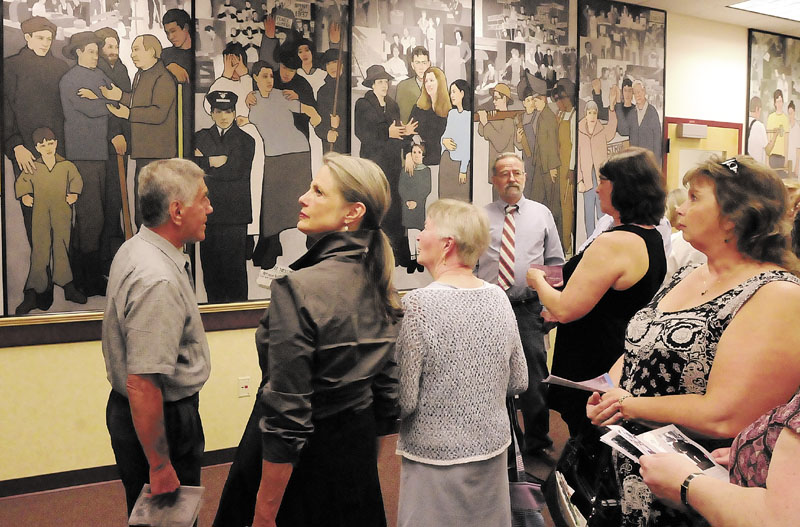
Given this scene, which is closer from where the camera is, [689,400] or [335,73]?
[689,400]

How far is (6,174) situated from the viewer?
3547 mm

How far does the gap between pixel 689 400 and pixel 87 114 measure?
131 inches

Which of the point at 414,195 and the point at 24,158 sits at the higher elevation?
the point at 24,158

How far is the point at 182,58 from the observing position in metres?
3.92

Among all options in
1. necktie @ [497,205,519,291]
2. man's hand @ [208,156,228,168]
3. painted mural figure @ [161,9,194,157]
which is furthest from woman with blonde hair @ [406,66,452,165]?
painted mural figure @ [161,9,194,157]

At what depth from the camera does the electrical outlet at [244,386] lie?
4242 mm

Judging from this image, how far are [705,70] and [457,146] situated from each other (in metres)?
2.76

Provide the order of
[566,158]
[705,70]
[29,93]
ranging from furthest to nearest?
[705,70] → [566,158] → [29,93]

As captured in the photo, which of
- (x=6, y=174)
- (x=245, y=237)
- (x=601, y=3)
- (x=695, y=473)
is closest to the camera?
(x=695, y=473)

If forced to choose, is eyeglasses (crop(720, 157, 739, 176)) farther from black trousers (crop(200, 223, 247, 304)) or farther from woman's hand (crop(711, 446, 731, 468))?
black trousers (crop(200, 223, 247, 304))

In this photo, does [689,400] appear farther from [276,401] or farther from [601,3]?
[601,3]

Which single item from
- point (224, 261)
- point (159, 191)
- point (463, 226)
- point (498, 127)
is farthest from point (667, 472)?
point (498, 127)

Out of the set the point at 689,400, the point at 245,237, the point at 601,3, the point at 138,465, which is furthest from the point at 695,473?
the point at 601,3

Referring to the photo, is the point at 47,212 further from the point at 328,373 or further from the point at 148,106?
the point at 328,373
